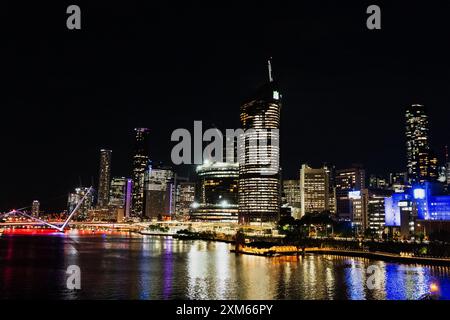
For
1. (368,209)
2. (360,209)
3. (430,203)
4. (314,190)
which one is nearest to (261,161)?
(314,190)

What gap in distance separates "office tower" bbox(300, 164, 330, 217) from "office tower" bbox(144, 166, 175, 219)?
60460mm

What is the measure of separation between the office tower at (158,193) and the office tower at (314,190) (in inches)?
2380

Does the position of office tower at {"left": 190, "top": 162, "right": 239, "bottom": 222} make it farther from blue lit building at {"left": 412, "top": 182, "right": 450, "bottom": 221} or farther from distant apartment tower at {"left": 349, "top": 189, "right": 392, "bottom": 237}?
blue lit building at {"left": 412, "top": 182, "right": 450, "bottom": 221}

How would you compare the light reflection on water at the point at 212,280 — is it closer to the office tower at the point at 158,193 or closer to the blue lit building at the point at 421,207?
the blue lit building at the point at 421,207

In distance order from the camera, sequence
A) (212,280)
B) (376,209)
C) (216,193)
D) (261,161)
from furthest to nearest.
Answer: (216,193) → (261,161) → (376,209) → (212,280)

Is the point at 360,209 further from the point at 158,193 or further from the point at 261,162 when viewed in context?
the point at 158,193

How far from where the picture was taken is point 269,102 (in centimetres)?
12756

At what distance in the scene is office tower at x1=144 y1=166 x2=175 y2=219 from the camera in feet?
592

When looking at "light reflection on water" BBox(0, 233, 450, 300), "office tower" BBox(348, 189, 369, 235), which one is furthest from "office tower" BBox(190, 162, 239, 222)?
"light reflection on water" BBox(0, 233, 450, 300)

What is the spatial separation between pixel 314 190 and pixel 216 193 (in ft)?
103

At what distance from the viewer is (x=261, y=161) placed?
122 metres
